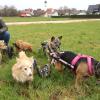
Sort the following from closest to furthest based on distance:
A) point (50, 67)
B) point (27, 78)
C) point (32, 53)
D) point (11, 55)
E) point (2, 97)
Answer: point (2, 97) < point (27, 78) < point (50, 67) < point (11, 55) < point (32, 53)

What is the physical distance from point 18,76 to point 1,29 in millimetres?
3394

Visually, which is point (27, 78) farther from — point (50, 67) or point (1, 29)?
point (1, 29)

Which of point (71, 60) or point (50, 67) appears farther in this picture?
point (50, 67)

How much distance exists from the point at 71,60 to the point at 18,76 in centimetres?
112

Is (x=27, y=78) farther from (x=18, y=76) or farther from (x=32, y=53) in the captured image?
(x=32, y=53)

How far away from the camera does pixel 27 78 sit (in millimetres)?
6004

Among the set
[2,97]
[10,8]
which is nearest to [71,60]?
[2,97]

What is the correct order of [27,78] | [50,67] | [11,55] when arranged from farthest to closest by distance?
1. [11,55]
2. [50,67]
3. [27,78]

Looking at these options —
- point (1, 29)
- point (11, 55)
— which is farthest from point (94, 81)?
point (1, 29)

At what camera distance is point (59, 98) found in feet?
18.4

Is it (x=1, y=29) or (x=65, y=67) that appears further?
(x=1, y=29)

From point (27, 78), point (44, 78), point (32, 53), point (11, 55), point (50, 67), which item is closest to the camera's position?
point (27, 78)

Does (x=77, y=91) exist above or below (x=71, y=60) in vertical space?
below

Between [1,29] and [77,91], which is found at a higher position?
[1,29]
